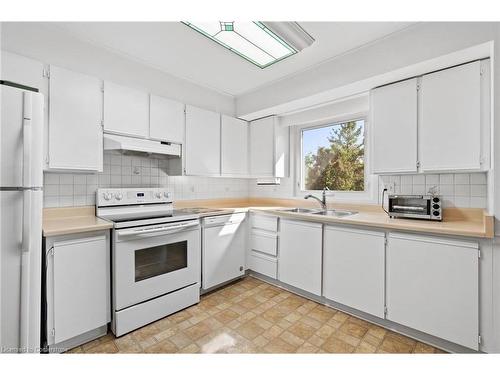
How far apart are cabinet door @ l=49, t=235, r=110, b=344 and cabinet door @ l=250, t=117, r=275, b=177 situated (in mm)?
2089

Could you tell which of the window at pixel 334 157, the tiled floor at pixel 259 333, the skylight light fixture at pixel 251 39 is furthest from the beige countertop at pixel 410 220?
the skylight light fixture at pixel 251 39

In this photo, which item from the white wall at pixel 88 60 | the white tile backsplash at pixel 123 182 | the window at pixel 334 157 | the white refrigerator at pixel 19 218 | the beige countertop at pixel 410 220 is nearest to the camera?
the white refrigerator at pixel 19 218

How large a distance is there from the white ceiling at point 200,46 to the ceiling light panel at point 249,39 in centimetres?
24

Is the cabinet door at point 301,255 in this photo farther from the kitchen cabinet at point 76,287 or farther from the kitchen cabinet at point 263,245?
the kitchen cabinet at point 76,287

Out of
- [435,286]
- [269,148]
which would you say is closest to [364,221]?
[435,286]

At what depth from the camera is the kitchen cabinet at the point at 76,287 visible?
1594 millimetres

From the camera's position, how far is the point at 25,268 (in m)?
1.28

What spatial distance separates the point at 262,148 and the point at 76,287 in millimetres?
2523

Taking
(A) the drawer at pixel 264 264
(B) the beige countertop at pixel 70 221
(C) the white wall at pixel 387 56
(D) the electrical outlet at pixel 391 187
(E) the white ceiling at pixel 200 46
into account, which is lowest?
(A) the drawer at pixel 264 264

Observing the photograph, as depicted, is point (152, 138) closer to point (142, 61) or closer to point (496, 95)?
point (142, 61)

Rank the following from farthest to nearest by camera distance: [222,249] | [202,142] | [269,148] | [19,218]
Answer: [269,148], [202,142], [222,249], [19,218]

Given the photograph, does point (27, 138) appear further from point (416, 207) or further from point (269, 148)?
point (416, 207)

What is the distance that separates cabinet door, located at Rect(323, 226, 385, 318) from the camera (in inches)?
77.1
